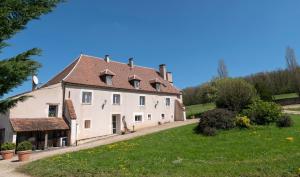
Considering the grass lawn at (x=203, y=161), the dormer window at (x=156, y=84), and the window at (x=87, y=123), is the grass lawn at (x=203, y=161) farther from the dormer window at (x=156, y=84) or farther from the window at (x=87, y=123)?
the dormer window at (x=156, y=84)

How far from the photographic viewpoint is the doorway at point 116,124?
29.5m

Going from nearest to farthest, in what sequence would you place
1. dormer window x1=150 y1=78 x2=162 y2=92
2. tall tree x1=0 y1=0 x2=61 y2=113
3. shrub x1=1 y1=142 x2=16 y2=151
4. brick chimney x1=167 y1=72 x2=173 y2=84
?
tall tree x1=0 y1=0 x2=61 y2=113 → shrub x1=1 y1=142 x2=16 y2=151 → dormer window x1=150 y1=78 x2=162 y2=92 → brick chimney x1=167 y1=72 x2=173 y2=84

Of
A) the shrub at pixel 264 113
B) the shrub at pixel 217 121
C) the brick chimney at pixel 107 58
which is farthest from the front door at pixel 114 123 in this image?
the shrub at pixel 264 113

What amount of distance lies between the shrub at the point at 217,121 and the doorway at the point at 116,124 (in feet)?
37.8

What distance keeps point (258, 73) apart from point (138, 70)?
38999 mm

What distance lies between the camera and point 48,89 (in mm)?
23938

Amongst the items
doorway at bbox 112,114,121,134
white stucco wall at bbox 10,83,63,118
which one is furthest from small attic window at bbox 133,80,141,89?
white stucco wall at bbox 10,83,63,118

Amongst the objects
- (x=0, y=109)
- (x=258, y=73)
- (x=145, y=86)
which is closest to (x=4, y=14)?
(x=0, y=109)

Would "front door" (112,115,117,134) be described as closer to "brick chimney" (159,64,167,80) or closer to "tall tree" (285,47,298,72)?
"brick chimney" (159,64,167,80)

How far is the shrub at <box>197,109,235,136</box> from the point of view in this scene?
64.6 feet

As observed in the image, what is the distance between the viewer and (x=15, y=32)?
28.4 ft

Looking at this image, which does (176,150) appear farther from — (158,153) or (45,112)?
(45,112)

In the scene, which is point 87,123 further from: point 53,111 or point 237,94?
point 237,94

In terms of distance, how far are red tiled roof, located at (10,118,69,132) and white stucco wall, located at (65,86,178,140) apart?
2.16m
